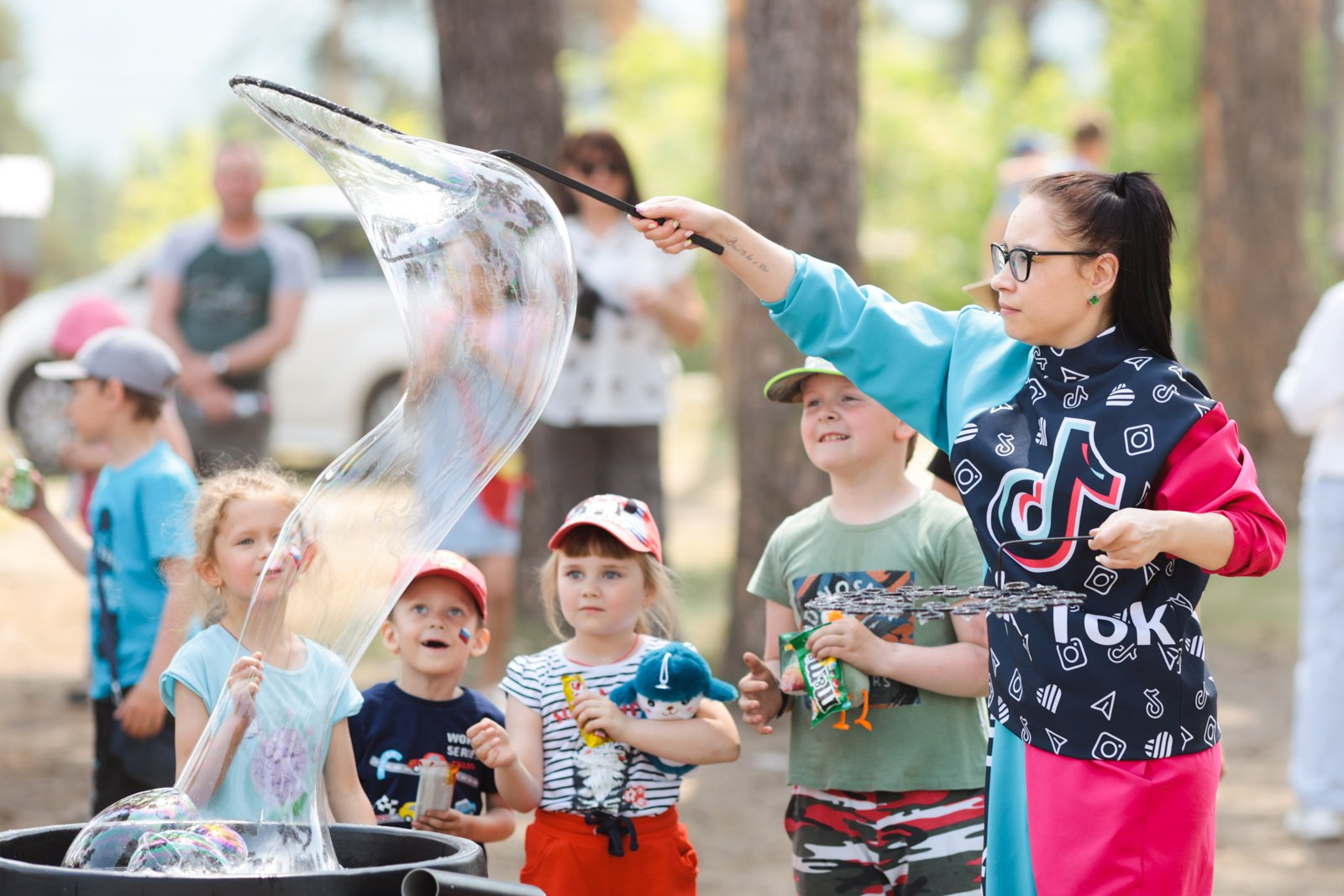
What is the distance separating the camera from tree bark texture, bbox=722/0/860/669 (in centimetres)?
660

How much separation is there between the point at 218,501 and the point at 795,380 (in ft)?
4.01

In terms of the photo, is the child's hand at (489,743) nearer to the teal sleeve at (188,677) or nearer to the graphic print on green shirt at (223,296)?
the teal sleeve at (188,677)

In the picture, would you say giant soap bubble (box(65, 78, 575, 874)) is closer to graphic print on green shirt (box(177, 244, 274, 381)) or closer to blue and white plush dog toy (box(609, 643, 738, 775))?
blue and white plush dog toy (box(609, 643, 738, 775))

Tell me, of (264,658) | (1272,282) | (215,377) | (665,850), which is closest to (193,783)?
(264,658)

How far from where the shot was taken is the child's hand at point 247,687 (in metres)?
2.50

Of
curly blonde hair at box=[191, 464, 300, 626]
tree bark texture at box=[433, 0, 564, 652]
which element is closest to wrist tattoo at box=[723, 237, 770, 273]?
curly blonde hair at box=[191, 464, 300, 626]

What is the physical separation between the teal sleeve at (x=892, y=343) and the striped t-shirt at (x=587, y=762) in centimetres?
82

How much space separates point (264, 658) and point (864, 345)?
1.14 m

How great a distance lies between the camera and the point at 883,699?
326 cm

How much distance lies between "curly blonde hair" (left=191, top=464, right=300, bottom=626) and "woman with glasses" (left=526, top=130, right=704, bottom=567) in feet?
9.22

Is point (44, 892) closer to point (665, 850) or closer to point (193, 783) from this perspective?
point (193, 783)

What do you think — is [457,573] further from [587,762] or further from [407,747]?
[587,762]

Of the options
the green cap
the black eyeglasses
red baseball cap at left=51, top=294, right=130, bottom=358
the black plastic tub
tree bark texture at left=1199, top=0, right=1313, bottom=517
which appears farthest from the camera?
tree bark texture at left=1199, top=0, right=1313, bottom=517

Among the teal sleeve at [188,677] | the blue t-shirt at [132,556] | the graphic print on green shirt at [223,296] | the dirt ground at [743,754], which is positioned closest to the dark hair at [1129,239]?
the teal sleeve at [188,677]
